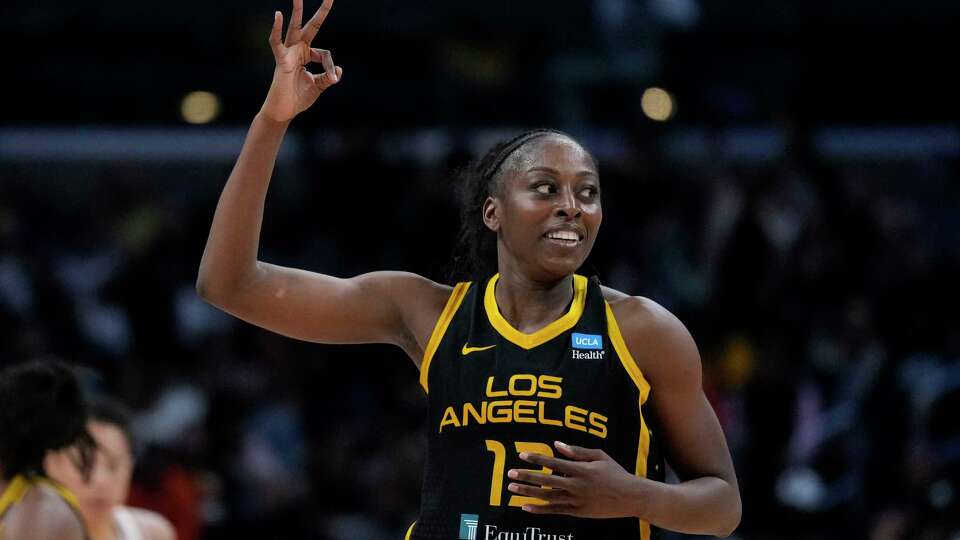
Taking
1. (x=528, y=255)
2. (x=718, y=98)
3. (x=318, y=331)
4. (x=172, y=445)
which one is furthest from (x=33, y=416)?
(x=718, y=98)

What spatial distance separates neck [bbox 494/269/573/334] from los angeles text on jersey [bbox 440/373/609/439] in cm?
20

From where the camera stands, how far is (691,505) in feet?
10.9

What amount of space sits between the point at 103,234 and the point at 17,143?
1249mm

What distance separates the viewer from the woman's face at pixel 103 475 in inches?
189

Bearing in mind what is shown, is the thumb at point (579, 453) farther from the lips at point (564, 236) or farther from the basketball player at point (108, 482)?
the basketball player at point (108, 482)

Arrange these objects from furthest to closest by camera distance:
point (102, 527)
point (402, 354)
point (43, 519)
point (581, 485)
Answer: point (402, 354)
point (102, 527)
point (43, 519)
point (581, 485)

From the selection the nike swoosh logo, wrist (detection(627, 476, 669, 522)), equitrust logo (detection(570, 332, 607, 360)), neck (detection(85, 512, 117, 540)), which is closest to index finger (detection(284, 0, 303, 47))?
the nike swoosh logo

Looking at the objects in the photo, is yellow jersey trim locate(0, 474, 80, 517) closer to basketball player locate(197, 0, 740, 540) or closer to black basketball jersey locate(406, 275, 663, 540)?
basketball player locate(197, 0, 740, 540)

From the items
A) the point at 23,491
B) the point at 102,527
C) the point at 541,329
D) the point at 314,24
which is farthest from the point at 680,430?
the point at 102,527

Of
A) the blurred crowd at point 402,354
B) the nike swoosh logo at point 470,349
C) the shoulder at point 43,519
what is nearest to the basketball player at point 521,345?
the nike swoosh logo at point 470,349

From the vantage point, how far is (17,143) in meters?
10.6

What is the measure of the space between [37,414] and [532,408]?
1830 mm

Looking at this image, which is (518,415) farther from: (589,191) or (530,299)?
(589,191)

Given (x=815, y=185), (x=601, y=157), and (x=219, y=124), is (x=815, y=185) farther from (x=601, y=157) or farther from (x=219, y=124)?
(x=219, y=124)
